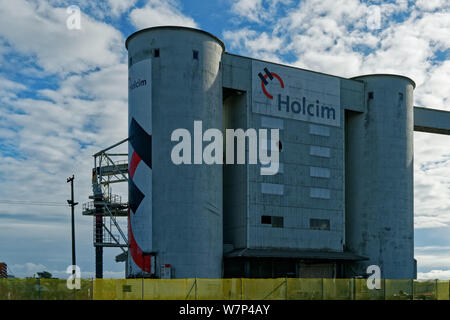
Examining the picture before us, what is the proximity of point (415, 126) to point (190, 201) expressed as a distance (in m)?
39.4

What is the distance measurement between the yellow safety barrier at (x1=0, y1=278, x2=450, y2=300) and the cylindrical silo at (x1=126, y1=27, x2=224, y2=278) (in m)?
17.7

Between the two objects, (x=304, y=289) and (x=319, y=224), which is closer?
(x=304, y=289)

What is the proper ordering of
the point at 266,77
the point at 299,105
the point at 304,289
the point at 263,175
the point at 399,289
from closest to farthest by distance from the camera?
the point at 304,289 → the point at 399,289 → the point at 263,175 → the point at 266,77 → the point at 299,105

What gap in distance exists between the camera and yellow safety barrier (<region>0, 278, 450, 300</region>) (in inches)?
1463

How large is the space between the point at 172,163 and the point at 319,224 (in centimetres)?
1982

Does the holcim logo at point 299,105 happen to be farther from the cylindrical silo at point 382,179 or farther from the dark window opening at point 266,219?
the dark window opening at point 266,219

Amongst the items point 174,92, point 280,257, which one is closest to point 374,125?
point 280,257

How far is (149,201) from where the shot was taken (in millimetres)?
59906

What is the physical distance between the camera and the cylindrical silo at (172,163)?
58.9m

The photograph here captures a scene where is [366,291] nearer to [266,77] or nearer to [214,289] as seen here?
[214,289]

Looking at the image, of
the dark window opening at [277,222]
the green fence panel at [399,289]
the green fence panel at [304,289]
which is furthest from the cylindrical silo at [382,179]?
the green fence panel at [304,289]

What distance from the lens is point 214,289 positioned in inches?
1597

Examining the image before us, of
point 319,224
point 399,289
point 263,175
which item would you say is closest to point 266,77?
point 263,175

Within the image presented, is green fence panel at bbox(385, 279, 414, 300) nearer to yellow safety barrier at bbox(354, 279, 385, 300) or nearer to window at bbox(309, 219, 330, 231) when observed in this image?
yellow safety barrier at bbox(354, 279, 385, 300)
